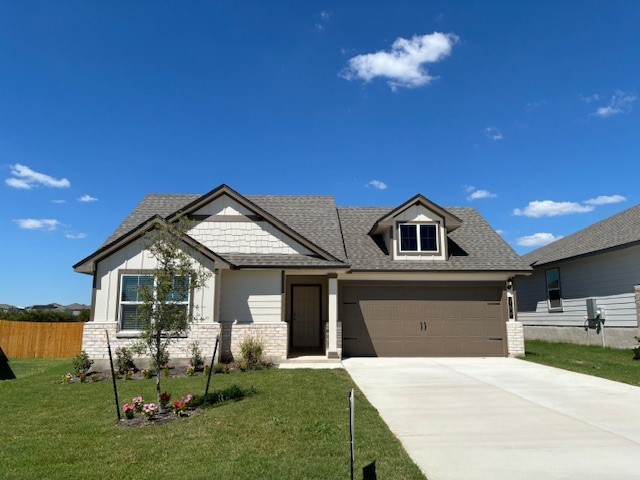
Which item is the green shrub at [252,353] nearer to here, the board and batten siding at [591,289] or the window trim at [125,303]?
the window trim at [125,303]

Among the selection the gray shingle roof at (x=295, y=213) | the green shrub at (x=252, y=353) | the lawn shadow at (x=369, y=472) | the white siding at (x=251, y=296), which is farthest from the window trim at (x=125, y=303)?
the lawn shadow at (x=369, y=472)

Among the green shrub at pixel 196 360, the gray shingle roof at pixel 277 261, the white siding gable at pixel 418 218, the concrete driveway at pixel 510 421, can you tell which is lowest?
the concrete driveway at pixel 510 421

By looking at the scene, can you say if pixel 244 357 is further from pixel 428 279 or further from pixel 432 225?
pixel 432 225

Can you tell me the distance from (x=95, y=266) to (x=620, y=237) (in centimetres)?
1996

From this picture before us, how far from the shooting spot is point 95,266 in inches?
520

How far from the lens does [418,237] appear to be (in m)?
16.9

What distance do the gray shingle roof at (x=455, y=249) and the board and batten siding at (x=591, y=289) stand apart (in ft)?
15.6

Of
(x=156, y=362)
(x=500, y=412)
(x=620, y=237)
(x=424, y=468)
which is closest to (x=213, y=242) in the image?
(x=156, y=362)

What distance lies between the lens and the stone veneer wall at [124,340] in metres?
13.0

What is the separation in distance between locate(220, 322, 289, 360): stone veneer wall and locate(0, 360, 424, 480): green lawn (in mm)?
3907

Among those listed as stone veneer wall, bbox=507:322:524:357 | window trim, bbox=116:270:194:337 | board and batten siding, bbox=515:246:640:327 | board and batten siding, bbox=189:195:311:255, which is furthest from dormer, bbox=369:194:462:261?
window trim, bbox=116:270:194:337

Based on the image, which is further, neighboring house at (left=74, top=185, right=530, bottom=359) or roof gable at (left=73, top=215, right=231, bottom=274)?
neighboring house at (left=74, top=185, right=530, bottom=359)

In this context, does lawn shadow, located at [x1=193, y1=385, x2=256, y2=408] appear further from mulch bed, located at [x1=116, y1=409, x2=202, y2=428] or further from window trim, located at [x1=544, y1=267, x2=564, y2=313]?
window trim, located at [x1=544, y1=267, x2=564, y2=313]

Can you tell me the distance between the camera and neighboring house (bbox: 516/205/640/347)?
1731 centimetres
